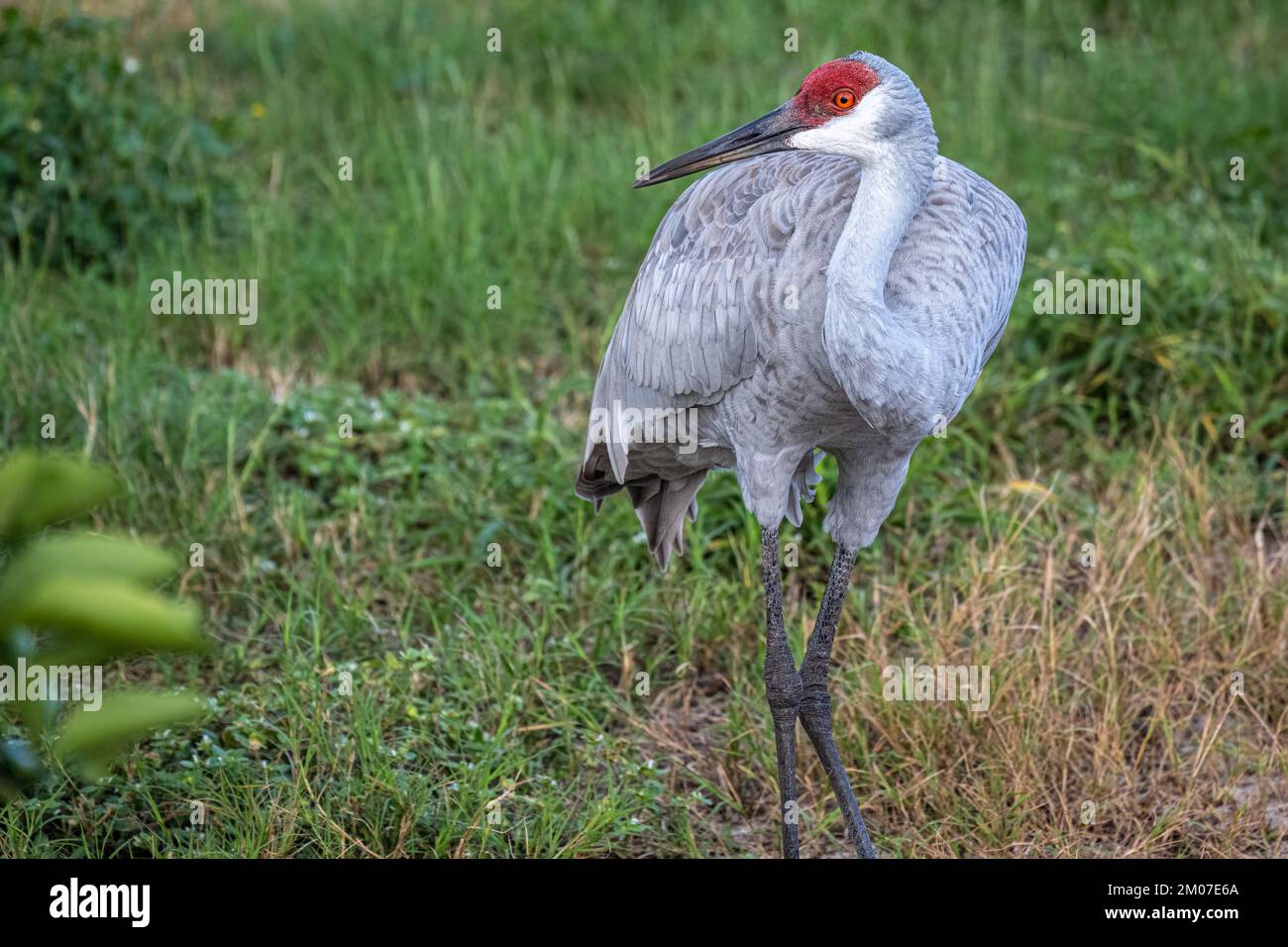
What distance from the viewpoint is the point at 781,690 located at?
11.0ft

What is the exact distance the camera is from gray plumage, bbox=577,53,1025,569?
9.32 feet

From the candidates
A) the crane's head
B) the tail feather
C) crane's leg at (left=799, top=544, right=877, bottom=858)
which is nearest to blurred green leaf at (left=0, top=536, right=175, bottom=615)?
the crane's head

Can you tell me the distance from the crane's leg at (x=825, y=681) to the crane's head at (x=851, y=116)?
993mm

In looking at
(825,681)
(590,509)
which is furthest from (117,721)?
(590,509)

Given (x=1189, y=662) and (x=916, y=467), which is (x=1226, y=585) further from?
(x=916, y=467)

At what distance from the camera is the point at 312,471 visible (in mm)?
4453

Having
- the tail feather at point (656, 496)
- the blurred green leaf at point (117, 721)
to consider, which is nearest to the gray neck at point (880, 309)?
the tail feather at point (656, 496)

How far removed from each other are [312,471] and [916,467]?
1866 millimetres

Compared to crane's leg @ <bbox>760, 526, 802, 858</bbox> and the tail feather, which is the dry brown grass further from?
the tail feather

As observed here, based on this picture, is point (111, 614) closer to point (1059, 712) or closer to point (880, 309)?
point (880, 309)

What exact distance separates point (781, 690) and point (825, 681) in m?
0.16
